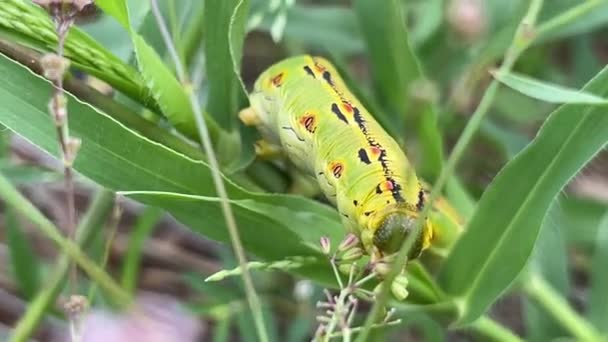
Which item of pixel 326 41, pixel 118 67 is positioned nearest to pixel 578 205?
pixel 326 41

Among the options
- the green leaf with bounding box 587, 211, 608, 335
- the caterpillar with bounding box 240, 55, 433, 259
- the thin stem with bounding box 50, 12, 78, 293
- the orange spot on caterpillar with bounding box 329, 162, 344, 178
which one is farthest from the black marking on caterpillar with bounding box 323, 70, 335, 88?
the green leaf with bounding box 587, 211, 608, 335

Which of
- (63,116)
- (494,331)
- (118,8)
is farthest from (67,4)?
(494,331)

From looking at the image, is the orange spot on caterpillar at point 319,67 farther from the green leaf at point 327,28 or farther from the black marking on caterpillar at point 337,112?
the green leaf at point 327,28

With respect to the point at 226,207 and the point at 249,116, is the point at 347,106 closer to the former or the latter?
the point at 249,116

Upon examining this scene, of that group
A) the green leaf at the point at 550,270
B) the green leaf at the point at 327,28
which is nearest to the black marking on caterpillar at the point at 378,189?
the green leaf at the point at 550,270

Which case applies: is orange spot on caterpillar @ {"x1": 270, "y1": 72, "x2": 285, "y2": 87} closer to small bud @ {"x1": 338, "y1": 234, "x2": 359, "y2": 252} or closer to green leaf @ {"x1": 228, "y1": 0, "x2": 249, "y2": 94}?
green leaf @ {"x1": 228, "y1": 0, "x2": 249, "y2": 94}

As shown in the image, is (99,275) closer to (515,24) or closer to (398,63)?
(398,63)

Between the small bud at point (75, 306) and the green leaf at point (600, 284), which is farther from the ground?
the small bud at point (75, 306)
